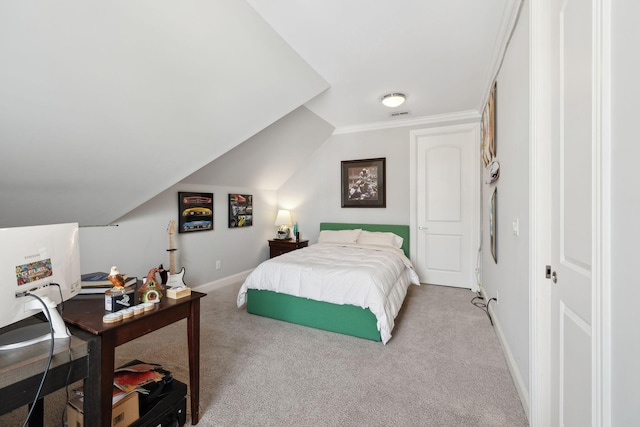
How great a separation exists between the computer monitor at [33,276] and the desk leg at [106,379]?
14cm

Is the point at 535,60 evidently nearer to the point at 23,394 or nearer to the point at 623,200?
the point at 623,200

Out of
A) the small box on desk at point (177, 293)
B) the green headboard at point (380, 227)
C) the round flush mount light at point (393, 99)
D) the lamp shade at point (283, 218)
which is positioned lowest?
the small box on desk at point (177, 293)

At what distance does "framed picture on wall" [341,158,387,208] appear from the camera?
4.52 meters

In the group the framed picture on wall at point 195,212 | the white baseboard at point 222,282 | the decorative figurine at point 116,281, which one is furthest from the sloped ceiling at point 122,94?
the white baseboard at point 222,282

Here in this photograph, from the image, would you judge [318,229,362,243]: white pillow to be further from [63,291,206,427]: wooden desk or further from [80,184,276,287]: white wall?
[63,291,206,427]: wooden desk

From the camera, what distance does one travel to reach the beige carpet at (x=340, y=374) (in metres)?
1.61

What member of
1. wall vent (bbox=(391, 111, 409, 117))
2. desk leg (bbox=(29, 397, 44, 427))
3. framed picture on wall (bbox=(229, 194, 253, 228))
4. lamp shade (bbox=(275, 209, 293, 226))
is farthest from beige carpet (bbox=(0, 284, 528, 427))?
wall vent (bbox=(391, 111, 409, 117))

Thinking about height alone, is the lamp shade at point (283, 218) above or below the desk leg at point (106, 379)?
above

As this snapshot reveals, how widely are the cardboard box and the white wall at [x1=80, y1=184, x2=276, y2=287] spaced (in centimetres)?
180

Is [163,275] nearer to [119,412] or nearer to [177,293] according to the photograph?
[177,293]

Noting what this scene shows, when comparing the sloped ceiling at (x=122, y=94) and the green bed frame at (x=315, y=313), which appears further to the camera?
the green bed frame at (x=315, y=313)

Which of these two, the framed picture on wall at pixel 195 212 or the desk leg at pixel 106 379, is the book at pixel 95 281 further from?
the framed picture on wall at pixel 195 212

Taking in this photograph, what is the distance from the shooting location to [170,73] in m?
1.88

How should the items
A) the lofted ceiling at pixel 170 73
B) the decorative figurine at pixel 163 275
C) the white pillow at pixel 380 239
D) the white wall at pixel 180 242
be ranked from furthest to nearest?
1. the white pillow at pixel 380 239
2. the decorative figurine at pixel 163 275
3. the white wall at pixel 180 242
4. the lofted ceiling at pixel 170 73
